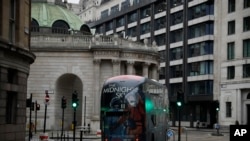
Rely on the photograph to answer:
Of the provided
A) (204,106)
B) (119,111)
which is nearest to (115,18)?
(204,106)

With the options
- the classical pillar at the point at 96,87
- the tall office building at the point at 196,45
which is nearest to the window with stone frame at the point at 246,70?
the tall office building at the point at 196,45

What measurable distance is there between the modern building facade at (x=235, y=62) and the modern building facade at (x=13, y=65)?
53.7 meters

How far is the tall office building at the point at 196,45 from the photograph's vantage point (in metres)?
81.2

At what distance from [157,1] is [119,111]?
75668mm

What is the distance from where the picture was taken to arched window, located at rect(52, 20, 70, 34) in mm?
71250

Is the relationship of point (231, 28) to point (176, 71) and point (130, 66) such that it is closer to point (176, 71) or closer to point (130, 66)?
point (176, 71)

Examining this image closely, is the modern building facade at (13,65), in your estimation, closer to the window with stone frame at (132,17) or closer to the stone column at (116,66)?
the stone column at (116,66)

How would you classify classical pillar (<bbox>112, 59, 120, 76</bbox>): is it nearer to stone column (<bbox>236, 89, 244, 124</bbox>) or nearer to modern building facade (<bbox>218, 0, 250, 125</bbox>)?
modern building facade (<bbox>218, 0, 250, 125</bbox>)

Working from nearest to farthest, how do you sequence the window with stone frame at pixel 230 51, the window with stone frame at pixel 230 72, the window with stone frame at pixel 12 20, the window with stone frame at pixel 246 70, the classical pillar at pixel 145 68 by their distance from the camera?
the window with stone frame at pixel 12 20 → the classical pillar at pixel 145 68 → the window with stone frame at pixel 246 70 → the window with stone frame at pixel 230 72 → the window with stone frame at pixel 230 51

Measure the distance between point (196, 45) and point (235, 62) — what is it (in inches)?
502

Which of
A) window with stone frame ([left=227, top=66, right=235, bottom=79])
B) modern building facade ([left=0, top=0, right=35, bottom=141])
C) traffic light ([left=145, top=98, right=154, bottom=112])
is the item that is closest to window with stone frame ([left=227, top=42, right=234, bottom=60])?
window with stone frame ([left=227, top=66, right=235, bottom=79])

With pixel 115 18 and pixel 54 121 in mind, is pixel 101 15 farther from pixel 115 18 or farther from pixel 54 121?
pixel 54 121

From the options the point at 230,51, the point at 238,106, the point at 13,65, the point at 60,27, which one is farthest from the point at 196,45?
the point at 13,65

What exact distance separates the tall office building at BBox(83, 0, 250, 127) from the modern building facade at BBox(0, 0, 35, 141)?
5480cm
